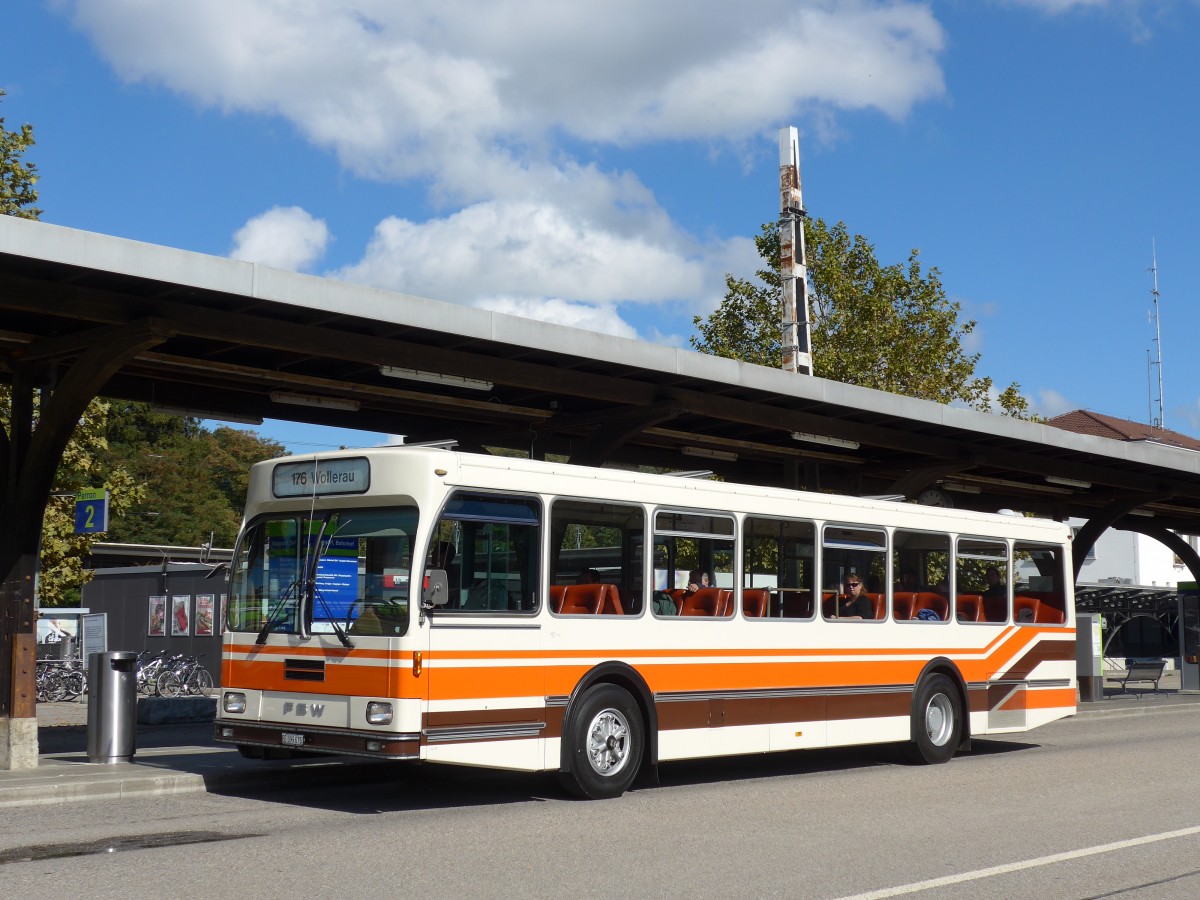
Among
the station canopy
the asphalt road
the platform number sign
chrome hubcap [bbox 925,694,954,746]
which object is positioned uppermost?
the station canopy

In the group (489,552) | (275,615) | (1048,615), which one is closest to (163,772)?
(275,615)

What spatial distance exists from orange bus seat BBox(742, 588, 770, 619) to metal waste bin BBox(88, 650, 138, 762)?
5.69 meters

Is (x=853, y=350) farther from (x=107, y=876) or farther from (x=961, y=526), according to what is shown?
(x=107, y=876)

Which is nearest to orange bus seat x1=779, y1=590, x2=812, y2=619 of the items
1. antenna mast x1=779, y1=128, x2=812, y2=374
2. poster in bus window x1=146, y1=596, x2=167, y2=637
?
antenna mast x1=779, y1=128, x2=812, y2=374

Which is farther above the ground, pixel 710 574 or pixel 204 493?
pixel 204 493

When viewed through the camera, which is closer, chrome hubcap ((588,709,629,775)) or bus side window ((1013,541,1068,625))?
chrome hubcap ((588,709,629,775))

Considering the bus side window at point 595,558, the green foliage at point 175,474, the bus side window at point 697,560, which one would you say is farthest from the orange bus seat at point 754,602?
the green foliage at point 175,474

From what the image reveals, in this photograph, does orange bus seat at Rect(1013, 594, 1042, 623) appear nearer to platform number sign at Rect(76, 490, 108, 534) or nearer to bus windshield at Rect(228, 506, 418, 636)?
bus windshield at Rect(228, 506, 418, 636)

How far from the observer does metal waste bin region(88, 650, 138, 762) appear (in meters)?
13.4

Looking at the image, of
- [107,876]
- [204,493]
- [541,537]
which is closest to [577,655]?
[541,537]

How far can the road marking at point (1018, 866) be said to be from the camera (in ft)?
24.7

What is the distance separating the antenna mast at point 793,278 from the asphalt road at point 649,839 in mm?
12803

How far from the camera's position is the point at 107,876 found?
7.95 metres

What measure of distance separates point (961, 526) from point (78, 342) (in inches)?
375
